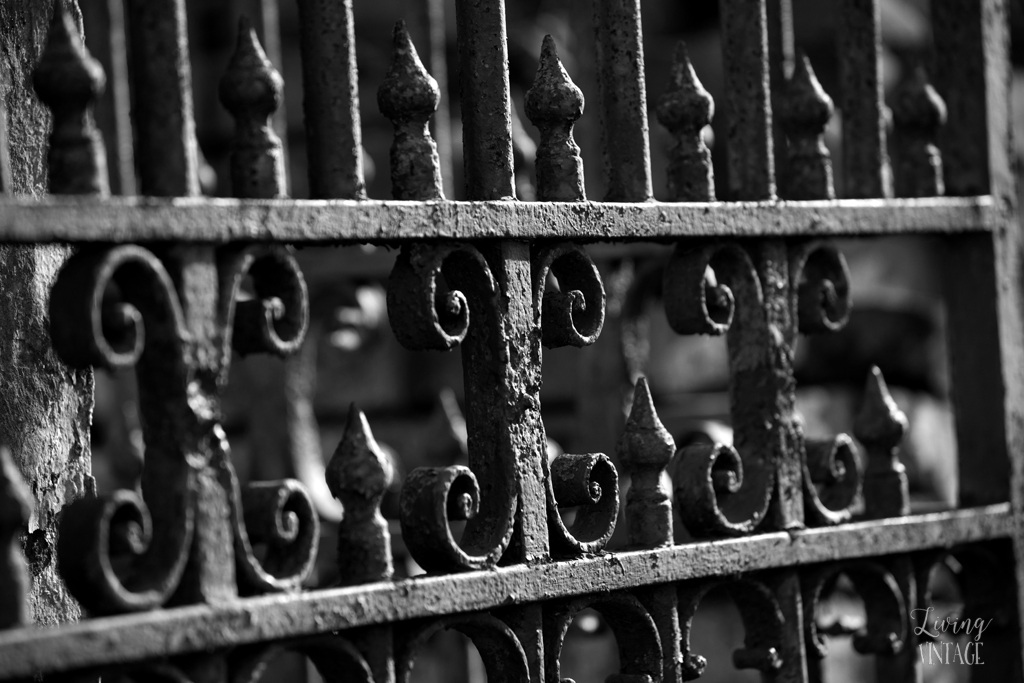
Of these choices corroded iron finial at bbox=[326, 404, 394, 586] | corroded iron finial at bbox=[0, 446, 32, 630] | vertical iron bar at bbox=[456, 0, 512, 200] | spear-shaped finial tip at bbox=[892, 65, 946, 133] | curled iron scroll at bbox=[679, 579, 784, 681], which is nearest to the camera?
corroded iron finial at bbox=[0, 446, 32, 630]

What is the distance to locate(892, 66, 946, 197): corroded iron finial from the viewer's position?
Result: 2.12 metres

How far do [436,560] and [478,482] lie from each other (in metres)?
0.14

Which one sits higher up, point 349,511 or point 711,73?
point 711,73

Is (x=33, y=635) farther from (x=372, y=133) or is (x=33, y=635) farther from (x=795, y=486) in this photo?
(x=372, y=133)

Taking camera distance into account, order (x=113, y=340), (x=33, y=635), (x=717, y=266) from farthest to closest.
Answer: (x=717, y=266) → (x=113, y=340) → (x=33, y=635)

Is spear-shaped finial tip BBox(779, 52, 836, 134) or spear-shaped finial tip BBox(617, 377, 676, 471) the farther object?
spear-shaped finial tip BBox(779, 52, 836, 134)

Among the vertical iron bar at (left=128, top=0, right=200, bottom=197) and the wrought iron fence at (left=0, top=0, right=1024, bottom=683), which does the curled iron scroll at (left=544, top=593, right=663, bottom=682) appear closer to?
the wrought iron fence at (left=0, top=0, right=1024, bottom=683)

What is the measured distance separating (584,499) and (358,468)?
342mm

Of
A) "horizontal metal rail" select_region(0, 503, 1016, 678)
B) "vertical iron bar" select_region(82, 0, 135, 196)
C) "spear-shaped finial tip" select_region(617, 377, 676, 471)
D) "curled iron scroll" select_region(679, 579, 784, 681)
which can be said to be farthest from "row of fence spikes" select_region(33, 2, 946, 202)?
"vertical iron bar" select_region(82, 0, 135, 196)

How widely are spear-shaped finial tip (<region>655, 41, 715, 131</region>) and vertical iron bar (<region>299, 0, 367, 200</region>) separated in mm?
514

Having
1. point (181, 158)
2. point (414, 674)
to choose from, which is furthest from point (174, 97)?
point (414, 674)

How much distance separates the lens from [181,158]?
4.54 feet

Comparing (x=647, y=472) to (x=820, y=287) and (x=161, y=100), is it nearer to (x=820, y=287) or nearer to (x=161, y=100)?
(x=820, y=287)

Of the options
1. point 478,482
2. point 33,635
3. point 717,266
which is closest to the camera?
point 33,635
